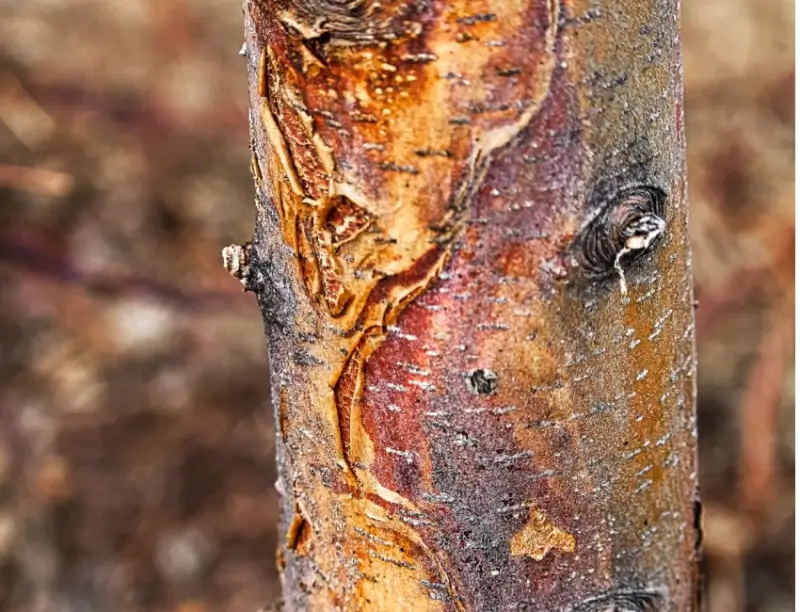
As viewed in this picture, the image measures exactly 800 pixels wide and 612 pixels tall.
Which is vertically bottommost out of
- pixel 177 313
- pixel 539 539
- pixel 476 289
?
pixel 539 539

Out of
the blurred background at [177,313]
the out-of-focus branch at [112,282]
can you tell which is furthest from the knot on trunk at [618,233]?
the out-of-focus branch at [112,282]

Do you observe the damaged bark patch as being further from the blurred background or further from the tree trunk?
the blurred background

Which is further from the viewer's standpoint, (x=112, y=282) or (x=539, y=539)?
(x=112, y=282)

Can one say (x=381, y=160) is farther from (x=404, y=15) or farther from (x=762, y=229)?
(x=762, y=229)

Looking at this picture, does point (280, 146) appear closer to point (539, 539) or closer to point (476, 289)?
point (476, 289)

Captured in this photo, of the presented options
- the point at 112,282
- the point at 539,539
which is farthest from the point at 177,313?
the point at 539,539

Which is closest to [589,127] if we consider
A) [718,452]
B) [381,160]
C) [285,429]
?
[381,160]

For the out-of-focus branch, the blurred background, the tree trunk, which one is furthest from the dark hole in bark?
the out-of-focus branch
